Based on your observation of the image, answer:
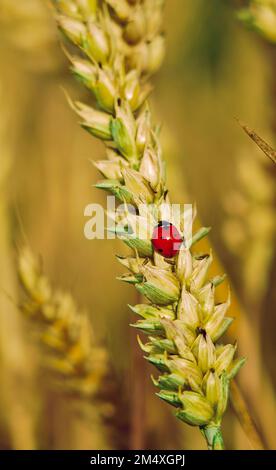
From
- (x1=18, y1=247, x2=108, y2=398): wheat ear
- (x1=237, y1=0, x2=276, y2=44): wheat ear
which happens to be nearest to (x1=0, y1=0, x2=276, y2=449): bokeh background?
(x1=18, y1=247, x2=108, y2=398): wheat ear

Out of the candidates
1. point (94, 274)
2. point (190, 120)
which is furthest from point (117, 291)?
point (190, 120)

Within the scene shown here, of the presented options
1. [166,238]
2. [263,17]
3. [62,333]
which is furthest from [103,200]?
[166,238]

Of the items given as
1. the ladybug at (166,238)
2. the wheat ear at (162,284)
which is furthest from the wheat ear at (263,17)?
the ladybug at (166,238)

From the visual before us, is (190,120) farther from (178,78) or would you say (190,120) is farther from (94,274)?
(94,274)

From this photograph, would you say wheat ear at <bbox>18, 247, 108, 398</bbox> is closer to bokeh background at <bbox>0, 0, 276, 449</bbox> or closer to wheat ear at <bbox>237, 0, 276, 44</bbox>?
bokeh background at <bbox>0, 0, 276, 449</bbox>

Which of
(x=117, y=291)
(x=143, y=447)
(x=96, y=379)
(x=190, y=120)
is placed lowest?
(x=143, y=447)

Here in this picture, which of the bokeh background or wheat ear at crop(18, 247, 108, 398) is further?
the bokeh background
